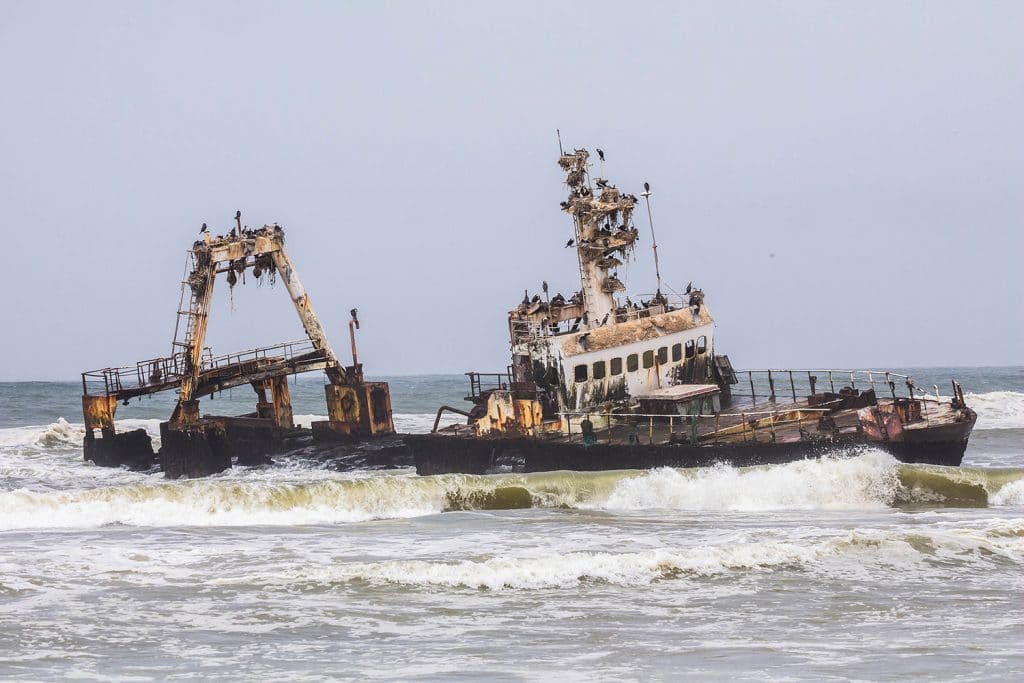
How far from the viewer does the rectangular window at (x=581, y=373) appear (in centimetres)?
3017

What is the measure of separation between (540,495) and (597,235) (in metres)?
8.83

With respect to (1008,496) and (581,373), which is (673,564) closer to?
(1008,496)

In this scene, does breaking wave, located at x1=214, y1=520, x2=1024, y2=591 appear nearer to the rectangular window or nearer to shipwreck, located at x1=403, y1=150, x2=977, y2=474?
shipwreck, located at x1=403, y1=150, x2=977, y2=474

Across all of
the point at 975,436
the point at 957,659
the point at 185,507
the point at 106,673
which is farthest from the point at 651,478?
the point at 975,436

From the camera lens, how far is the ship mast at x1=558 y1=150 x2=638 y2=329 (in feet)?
107

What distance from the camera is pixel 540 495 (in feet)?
86.2

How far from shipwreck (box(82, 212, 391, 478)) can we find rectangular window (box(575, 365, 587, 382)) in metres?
8.64

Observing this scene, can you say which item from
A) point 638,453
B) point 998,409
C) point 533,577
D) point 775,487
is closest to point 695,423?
point 638,453

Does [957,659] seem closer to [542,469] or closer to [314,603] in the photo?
[314,603]

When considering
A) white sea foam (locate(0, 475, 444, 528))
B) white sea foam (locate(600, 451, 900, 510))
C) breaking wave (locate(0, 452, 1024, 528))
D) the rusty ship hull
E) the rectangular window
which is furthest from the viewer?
the rectangular window

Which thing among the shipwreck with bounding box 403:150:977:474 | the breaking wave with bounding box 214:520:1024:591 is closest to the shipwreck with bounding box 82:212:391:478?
the shipwreck with bounding box 403:150:977:474

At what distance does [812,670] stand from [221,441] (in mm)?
24756

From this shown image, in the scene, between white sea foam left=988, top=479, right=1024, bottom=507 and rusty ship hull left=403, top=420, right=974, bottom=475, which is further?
rusty ship hull left=403, top=420, right=974, bottom=475

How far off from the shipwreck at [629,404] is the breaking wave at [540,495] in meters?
0.65
